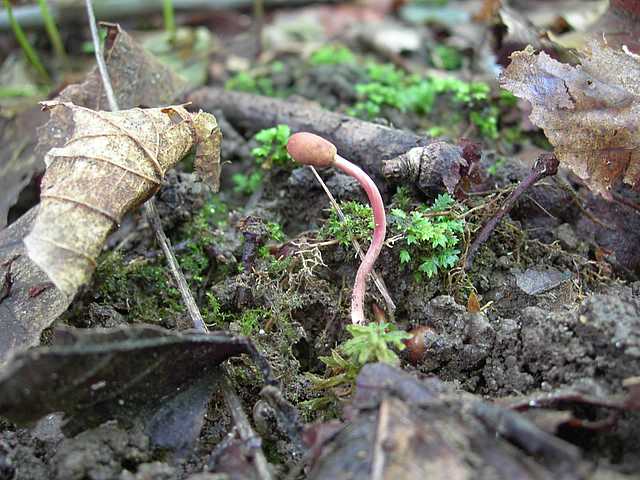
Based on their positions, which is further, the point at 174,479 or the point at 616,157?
the point at 616,157

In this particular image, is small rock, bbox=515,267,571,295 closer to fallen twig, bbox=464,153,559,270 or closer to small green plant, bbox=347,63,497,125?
fallen twig, bbox=464,153,559,270

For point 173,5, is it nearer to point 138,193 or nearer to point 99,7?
point 99,7

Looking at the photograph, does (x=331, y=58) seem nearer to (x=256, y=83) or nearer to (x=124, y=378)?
(x=256, y=83)

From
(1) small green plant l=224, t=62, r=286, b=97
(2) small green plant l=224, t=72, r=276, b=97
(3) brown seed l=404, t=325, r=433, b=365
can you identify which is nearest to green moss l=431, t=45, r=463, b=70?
(1) small green plant l=224, t=62, r=286, b=97

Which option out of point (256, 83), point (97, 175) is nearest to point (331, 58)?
point (256, 83)

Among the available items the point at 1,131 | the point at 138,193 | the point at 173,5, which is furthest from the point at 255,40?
the point at 138,193

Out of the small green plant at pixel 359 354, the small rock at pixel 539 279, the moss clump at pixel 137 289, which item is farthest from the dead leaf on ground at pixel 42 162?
the small rock at pixel 539 279

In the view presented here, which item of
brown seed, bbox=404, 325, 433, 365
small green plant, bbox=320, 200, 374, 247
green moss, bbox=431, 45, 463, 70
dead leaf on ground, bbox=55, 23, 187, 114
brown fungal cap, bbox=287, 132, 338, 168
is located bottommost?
brown seed, bbox=404, 325, 433, 365
